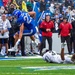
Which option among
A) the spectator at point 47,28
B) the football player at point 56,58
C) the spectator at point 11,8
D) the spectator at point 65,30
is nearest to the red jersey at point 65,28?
the spectator at point 65,30

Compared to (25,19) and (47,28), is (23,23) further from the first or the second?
(47,28)

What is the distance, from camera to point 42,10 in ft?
79.2

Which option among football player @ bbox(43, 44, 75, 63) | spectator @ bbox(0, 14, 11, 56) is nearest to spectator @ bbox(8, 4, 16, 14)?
spectator @ bbox(0, 14, 11, 56)

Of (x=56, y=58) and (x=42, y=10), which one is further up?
(x=42, y=10)

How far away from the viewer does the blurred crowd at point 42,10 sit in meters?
19.4

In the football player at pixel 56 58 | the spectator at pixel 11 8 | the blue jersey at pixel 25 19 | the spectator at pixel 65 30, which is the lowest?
the football player at pixel 56 58

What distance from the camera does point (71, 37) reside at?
20.8 m

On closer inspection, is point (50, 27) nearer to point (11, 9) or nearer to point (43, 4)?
point (11, 9)

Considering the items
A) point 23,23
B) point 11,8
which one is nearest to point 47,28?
point 23,23

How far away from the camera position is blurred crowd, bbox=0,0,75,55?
762 inches

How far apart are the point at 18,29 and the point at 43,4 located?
6371 millimetres

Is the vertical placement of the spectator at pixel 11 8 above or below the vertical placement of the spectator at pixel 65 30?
above

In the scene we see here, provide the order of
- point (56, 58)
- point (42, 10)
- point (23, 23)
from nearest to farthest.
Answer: point (56, 58), point (23, 23), point (42, 10)

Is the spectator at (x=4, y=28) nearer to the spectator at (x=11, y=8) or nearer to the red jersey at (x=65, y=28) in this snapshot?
the spectator at (x=11, y=8)
